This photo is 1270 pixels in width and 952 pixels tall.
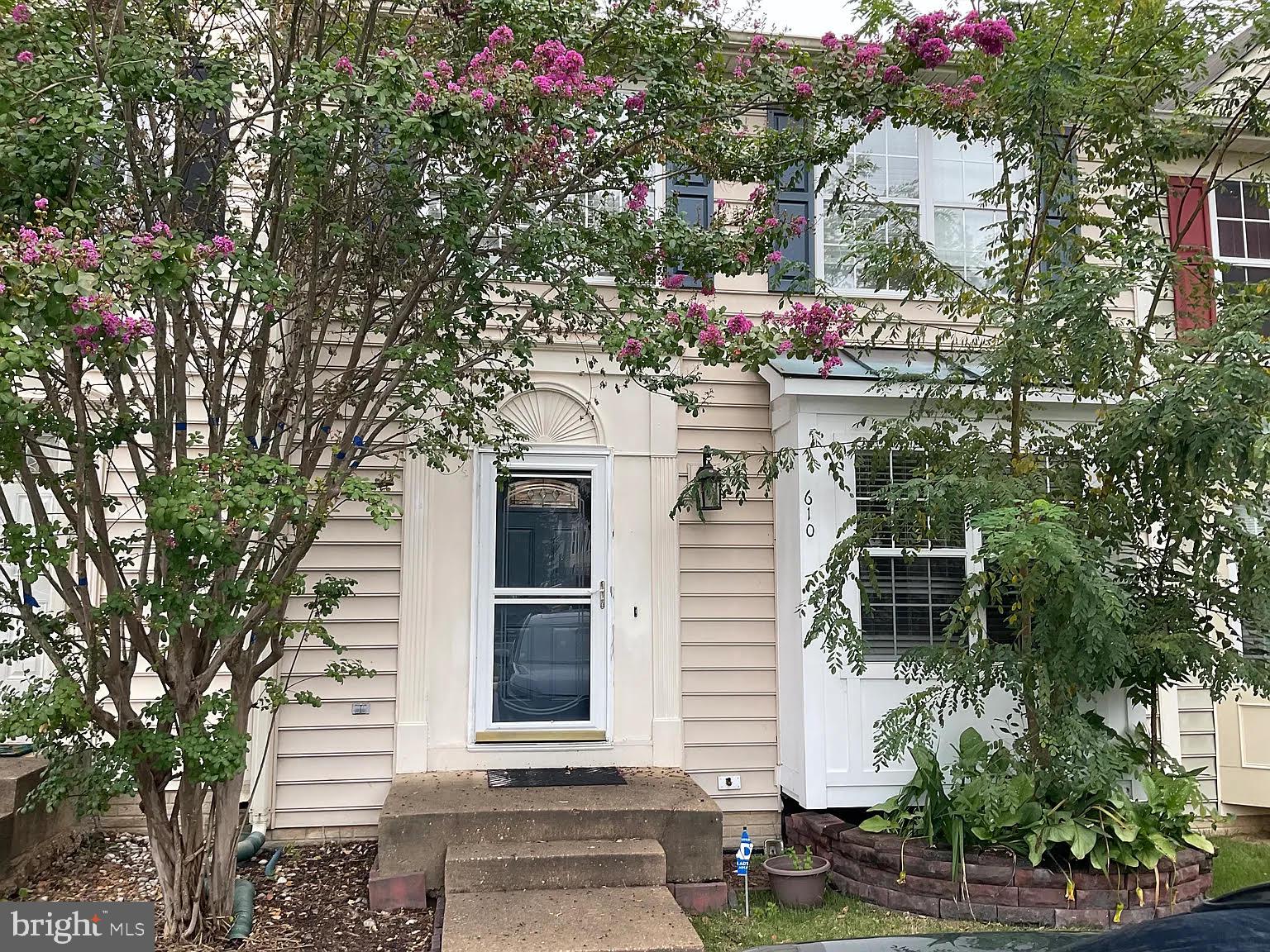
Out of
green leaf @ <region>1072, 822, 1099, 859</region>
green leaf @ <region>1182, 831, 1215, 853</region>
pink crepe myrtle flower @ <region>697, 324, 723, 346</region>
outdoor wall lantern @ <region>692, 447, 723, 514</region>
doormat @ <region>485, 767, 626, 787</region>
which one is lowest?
green leaf @ <region>1182, 831, 1215, 853</region>

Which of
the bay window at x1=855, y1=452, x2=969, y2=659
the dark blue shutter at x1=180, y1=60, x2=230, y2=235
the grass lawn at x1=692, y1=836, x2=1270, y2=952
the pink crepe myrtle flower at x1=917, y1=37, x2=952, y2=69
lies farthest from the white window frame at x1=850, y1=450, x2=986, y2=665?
the dark blue shutter at x1=180, y1=60, x2=230, y2=235

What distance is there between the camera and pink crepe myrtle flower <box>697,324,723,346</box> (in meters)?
4.48

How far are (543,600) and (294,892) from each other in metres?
2.31

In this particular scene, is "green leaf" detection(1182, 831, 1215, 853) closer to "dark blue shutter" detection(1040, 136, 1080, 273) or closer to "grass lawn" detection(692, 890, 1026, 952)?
"grass lawn" detection(692, 890, 1026, 952)

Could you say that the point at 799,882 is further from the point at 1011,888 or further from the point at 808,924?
the point at 1011,888

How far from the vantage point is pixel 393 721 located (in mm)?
6027

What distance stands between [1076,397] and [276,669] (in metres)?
5.23

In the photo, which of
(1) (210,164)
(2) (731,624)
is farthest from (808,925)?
(1) (210,164)

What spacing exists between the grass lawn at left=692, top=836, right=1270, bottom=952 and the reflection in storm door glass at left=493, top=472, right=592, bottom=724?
69.2 inches

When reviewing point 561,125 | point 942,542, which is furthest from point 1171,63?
point 561,125

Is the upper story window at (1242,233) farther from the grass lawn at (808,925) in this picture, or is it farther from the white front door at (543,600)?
the grass lawn at (808,925)

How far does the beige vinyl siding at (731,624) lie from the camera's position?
634 cm

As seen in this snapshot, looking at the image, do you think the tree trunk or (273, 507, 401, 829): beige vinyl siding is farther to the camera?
(273, 507, 401, 829): beige vinyl siding

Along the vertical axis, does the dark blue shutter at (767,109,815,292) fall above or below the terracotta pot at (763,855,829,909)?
above
